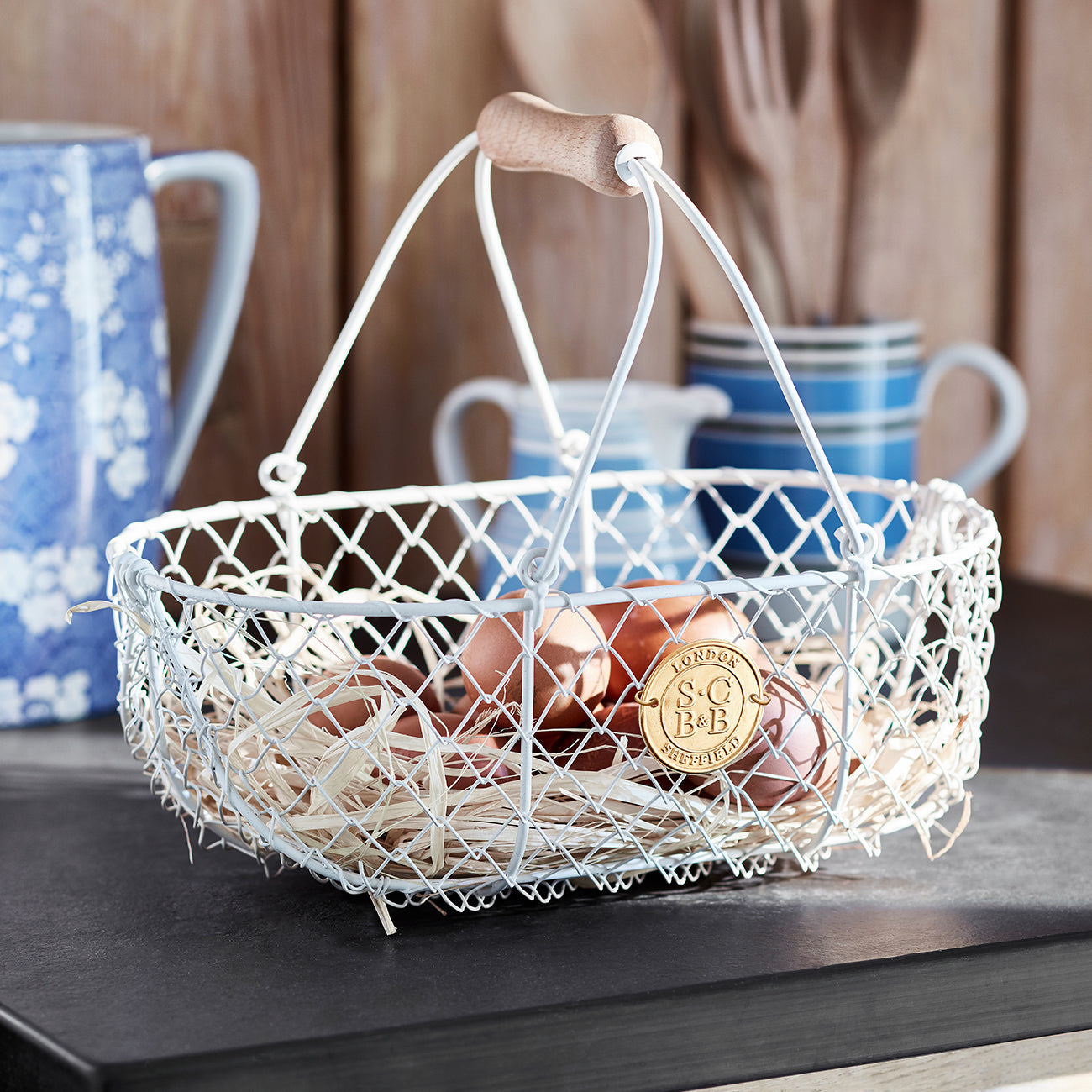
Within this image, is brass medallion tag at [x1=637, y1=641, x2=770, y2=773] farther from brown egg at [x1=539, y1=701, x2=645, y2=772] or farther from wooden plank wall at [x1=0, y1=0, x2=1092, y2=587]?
wooden plank wall at [x1=0, y1=0, x2=1092, y2=587]

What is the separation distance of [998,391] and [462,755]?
2.00 ft

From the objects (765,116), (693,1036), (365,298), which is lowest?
(693,1036)

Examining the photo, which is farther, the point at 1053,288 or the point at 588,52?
the point at 1053,288

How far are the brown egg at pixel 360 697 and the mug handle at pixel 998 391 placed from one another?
0.48 meters

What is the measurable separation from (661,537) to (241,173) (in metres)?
0.31

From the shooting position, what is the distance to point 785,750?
508 millimetres

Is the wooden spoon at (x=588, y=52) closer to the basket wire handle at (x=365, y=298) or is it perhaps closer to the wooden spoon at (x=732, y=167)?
the wooden spoon at (x=732, y=167)

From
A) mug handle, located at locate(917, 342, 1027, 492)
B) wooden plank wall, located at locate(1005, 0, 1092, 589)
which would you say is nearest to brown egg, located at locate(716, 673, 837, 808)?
mug handle, located at locate(917, 342, 1027, 492)

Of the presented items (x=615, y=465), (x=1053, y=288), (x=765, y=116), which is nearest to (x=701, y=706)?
(x=615, y=465)

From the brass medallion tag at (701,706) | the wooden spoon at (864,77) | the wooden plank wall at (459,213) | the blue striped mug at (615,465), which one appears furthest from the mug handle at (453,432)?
the brass medallion tag at (701,706)

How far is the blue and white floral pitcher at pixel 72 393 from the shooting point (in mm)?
706

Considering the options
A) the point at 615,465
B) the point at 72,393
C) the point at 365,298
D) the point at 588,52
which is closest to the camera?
the point at 365,298

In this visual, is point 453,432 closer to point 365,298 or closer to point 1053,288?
point 365,298

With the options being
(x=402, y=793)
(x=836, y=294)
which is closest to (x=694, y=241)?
(x=836, y=294)
